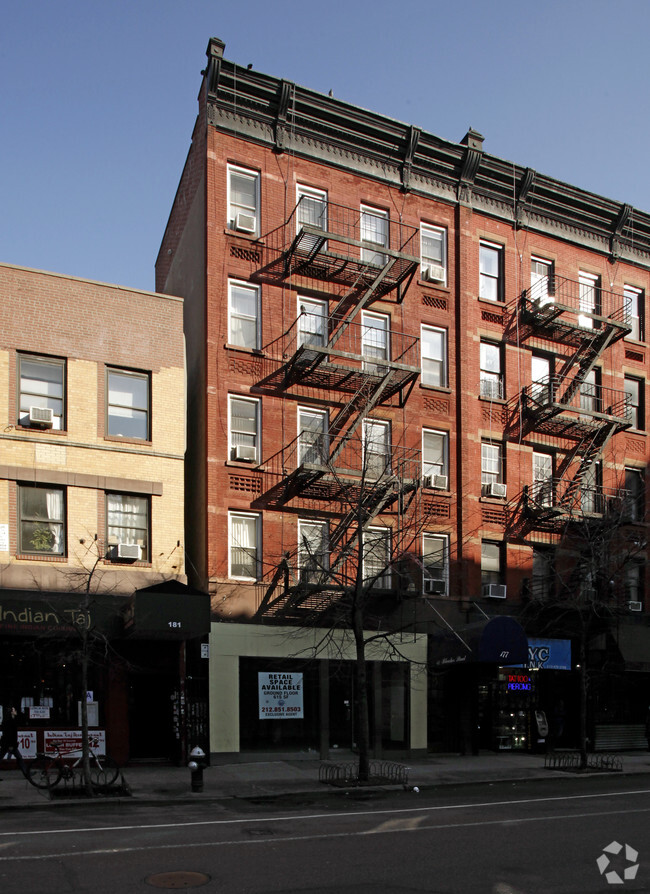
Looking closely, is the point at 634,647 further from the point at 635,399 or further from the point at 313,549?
the point at 313,549

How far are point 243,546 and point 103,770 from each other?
814 centimetres

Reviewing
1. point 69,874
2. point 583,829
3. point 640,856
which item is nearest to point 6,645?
point 69,874

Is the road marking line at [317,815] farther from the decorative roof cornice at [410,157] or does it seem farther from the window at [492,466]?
the decorative roof cornice at [410,157]

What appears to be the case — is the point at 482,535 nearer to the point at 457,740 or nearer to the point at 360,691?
the point at 457,740

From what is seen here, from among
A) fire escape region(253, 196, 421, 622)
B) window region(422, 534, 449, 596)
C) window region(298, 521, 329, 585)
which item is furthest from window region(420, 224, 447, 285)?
window region(298, 521, 329, 585)

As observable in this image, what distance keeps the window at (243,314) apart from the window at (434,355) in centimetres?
563

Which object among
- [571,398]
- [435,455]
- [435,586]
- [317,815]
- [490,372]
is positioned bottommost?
[317,815]

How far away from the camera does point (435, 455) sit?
95.4ft

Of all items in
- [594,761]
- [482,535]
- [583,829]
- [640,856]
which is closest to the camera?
[640,856]

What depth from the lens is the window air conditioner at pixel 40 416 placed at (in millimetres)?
22516

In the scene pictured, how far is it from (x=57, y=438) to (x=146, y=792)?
8844 mm

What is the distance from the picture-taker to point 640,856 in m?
11.9

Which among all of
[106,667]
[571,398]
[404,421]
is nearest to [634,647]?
[571,398]

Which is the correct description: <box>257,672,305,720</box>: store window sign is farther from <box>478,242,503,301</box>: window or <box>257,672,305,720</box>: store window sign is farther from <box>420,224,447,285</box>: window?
<box>478,242,503,301</box>: window
